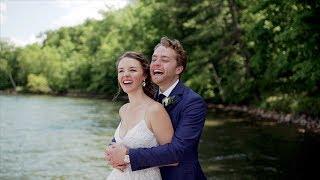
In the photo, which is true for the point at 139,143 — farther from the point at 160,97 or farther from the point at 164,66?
the point at 164,66

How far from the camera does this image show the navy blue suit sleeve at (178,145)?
11.3 feet

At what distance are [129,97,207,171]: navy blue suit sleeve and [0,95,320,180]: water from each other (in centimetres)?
860

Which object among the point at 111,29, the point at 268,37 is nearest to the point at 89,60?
the point at 111,29

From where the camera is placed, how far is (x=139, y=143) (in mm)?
3625

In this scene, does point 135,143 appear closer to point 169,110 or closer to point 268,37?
point 169,110

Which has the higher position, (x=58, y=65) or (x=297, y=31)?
(x=297, y=31)

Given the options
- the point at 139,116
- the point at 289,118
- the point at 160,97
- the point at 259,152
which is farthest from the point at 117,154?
the point at 289,118

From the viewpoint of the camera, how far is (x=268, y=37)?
955 inches

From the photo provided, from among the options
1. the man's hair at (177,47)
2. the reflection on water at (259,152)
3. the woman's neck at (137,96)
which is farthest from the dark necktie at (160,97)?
the reflection on water at (259,152)

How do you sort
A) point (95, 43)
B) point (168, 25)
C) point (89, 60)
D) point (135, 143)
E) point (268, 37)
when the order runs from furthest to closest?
point (95, 43), point (89, 60), point (168, 25), point (268, 37), point (135, 143)

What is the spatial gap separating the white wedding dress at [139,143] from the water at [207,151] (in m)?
8.40

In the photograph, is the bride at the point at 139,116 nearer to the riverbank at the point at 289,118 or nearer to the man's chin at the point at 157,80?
the man's chin at the point at 157,80

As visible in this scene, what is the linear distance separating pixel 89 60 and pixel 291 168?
65.5 m

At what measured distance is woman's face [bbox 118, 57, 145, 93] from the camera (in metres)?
3.74
